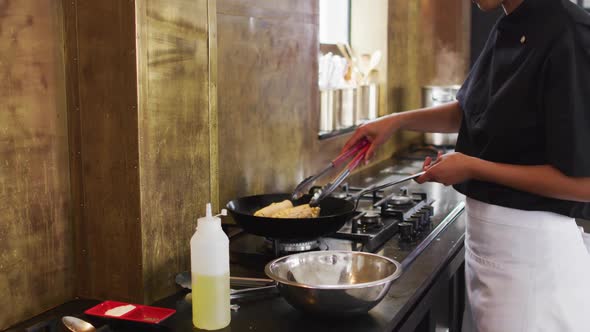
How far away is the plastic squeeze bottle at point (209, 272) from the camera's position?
4.51 feet

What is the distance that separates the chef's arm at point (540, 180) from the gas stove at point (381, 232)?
0.34 meters

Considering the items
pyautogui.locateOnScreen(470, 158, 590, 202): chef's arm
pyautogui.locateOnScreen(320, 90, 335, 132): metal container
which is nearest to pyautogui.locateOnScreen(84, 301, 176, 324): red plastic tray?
pyautogui.locateOnScreen(470, 158, 590, 202): chef's arm

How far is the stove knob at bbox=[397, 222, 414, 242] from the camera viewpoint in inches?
82.0

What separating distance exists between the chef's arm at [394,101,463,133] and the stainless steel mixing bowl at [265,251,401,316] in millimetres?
732

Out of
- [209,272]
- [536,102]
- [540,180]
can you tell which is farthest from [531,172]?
[209,272]

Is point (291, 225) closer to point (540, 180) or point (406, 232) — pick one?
point (406, 232)

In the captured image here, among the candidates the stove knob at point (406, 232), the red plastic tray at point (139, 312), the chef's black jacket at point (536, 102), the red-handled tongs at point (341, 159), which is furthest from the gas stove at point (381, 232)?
the red plastic tray at point (139, 312)

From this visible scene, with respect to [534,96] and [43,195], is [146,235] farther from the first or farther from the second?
[534,96]

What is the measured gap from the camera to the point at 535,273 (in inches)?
67.9

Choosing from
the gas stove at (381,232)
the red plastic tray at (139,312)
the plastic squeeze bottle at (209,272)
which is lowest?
the red plastic tray at (139,312)

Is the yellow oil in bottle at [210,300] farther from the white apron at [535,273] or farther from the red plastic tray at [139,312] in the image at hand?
the white apron at [535,273]

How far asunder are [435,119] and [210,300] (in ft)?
3.75

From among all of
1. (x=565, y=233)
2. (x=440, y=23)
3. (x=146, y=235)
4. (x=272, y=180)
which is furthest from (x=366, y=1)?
(x=146, y=235)

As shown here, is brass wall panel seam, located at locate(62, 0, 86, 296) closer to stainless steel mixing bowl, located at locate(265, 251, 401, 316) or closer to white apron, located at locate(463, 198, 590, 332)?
stainless steel mixing bowl, located at locate(265, 251, 401, 316)
